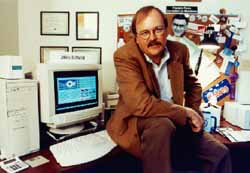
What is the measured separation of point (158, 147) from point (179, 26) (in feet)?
4.08

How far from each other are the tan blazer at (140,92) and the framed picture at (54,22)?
2.66ft

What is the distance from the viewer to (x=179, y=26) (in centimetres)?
229

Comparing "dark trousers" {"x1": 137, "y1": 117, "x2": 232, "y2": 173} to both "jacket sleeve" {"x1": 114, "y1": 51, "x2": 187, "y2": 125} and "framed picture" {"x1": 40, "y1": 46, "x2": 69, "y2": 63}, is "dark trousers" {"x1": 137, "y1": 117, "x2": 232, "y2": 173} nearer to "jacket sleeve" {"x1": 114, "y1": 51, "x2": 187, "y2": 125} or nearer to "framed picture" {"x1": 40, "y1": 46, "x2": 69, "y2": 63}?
"jacket sleeve" {"x1": 114, "y1": 51, "x2": 187, "y2": 125}

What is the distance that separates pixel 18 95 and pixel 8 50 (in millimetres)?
992

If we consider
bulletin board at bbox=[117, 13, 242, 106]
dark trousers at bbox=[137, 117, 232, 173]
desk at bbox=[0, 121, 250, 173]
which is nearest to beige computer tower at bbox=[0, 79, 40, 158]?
desk at bbox=[0, 121, 250, 173]

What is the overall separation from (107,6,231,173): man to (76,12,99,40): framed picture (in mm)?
678

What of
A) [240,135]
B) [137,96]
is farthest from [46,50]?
[240,135]

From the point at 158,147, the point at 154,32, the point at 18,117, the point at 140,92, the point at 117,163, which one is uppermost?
the point at 154,32

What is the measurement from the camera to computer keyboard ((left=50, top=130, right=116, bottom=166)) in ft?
4.58

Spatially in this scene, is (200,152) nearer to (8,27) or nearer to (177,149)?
(177,149)

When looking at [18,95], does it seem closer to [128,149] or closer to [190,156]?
[128,149]

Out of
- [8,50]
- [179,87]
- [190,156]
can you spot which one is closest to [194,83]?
Answer: [179,87]

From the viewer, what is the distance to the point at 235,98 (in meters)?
2.38

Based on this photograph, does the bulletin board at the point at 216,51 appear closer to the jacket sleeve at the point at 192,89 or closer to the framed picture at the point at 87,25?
the framed picture at the point at 87,25
